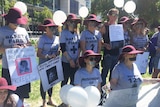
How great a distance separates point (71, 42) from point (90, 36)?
0.36 m

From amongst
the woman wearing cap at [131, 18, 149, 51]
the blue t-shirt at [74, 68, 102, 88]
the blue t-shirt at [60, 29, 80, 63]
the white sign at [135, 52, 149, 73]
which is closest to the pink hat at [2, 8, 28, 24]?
the blue t-shirt at [60, 29, 80, 63]

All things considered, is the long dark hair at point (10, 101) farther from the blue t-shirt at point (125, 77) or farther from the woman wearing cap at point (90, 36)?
the woman wearing cap at point (90, 36)

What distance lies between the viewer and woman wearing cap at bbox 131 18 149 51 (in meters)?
6.23

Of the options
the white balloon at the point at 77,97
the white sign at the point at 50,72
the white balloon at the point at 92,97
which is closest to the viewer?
the white balloon at the point at 77,97

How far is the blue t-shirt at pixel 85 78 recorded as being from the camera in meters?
4.46

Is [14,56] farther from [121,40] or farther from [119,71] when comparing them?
[121,40]

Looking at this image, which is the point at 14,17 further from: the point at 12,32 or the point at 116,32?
the point at 116,32

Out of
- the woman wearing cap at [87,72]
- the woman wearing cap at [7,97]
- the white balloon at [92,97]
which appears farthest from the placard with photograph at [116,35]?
the woman wearing cap at [7,97]

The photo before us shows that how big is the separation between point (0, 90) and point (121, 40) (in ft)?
10.2

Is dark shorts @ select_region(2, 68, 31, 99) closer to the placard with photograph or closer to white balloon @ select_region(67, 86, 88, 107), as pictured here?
white balloon @ select_region(67, 86, 88, 107)

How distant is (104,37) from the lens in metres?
6.07

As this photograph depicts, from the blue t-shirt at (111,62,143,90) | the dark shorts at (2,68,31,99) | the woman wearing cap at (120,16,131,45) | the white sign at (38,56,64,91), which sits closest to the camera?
the blue t-shirt at (111,62,143,90)

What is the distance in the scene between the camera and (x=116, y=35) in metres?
5.93

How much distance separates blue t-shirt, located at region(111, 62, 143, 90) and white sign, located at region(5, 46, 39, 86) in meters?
1.38
